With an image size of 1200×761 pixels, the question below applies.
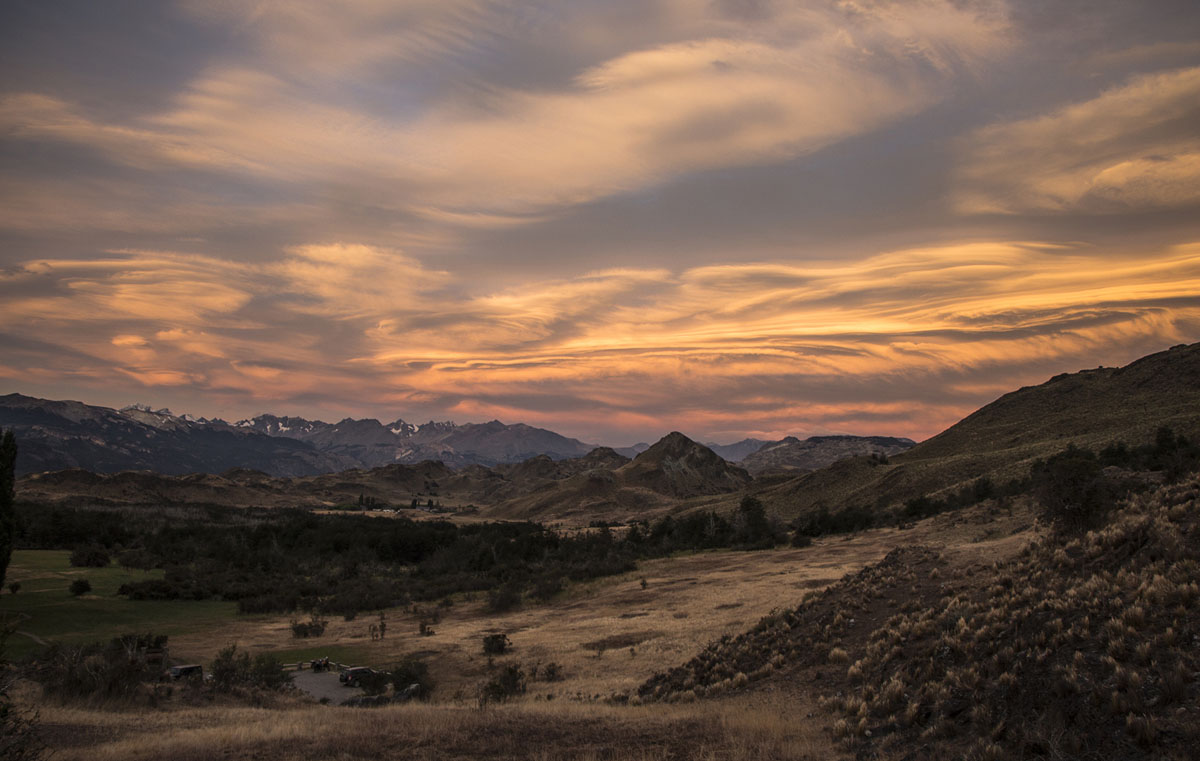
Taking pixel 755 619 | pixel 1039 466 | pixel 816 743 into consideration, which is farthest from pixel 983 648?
pixel 1039 466

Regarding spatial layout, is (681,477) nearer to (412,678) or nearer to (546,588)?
(546,588)

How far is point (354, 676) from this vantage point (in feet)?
94.3

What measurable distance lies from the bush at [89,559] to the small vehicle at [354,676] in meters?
48.0

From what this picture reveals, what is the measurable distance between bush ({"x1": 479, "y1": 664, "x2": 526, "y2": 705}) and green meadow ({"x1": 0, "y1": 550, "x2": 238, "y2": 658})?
893 inches

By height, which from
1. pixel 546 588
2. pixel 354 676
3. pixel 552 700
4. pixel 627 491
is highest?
pixel 552 700

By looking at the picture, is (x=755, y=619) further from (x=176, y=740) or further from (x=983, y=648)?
(x=176, y=740)

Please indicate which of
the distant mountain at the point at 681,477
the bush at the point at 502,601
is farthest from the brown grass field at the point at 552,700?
the distant mountain at the point at 681,477

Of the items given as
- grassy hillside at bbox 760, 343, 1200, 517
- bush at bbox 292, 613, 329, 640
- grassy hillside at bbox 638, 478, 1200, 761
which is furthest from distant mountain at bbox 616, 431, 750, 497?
grassy hillside at bbox 638, 478, 1200, 761

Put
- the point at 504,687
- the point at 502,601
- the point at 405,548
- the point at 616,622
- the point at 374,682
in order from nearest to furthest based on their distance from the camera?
the point at 504,687 → the point at 374,682 → the point at 616,622 → the point at 502,601 → the point at 405,548

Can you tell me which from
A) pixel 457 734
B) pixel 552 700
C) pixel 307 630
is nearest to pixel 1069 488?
pixel 552 700

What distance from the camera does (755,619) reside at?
105 feet

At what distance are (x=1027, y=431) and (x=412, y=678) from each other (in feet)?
320

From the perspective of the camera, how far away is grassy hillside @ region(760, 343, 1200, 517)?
2926 inches

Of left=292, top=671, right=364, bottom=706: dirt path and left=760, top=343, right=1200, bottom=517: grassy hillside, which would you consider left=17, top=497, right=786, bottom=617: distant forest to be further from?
left=760, top=343, right=1200, bottom=517: grassy hillside
